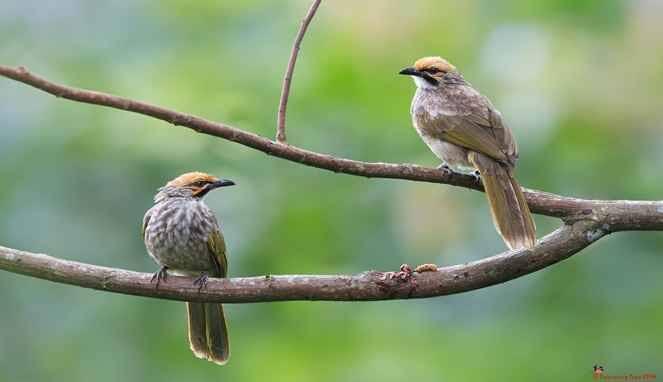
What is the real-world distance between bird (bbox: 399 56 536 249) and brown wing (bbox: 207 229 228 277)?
4.35ft

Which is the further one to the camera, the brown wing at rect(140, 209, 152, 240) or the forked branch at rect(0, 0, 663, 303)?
the brown wing at rect(140, 209, 152, 240)

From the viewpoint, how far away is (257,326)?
23.5 feet

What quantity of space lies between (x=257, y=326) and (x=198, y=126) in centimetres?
285

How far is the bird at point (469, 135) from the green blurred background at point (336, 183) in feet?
1.03

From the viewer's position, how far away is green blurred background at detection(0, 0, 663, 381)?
6.64 meters

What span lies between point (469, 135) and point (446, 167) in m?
0.27

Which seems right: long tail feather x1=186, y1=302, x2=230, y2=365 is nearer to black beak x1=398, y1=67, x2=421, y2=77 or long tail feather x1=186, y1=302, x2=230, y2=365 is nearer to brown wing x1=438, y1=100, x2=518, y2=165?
brown wing x1=438, y1=100, x2=518, y2=165

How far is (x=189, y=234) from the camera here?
6.33m

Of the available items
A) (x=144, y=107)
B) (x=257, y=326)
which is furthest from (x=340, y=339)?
(x=144, y=107)

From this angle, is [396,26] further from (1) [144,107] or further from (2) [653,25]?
(1) [144,107]

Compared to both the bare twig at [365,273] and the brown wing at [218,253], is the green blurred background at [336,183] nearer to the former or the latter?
the brown wing at [218,253]

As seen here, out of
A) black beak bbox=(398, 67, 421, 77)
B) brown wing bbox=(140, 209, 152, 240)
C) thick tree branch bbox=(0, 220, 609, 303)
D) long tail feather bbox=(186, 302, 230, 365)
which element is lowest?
thick tree branch bbox=(0, 220, 609, 303)

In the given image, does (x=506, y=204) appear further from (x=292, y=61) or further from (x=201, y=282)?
(x=201, y=282)

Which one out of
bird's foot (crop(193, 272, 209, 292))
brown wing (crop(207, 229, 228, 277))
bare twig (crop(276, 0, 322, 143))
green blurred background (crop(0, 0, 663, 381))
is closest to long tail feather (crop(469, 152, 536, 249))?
green blurred background (crop(0, 0, 663, 381))
